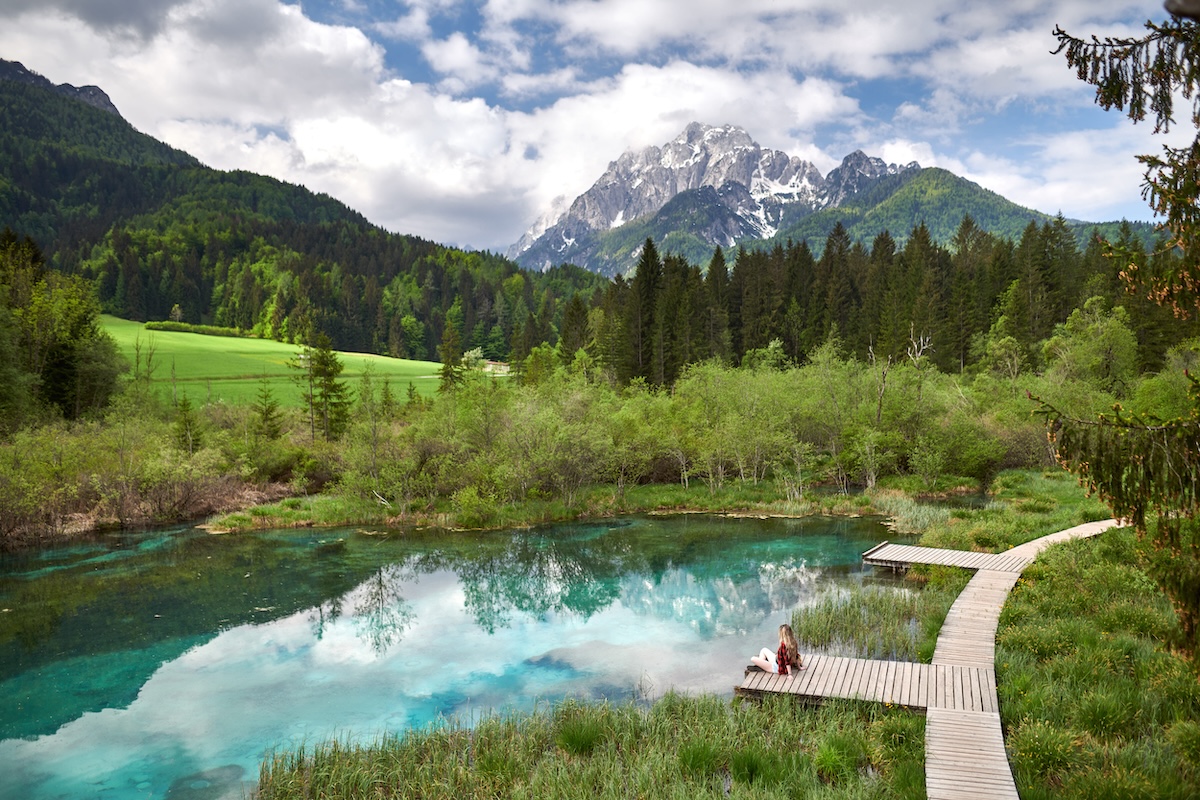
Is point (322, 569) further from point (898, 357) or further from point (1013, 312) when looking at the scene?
point (1013, 312)

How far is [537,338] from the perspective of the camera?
107 metres

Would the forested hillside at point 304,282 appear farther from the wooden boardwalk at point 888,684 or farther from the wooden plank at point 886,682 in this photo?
the wooden plank at point 886,682

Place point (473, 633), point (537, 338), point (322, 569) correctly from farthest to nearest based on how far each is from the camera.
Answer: point (537, 338)
point (322, 569)
point (473, 633)

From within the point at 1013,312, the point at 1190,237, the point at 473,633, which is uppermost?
the point at 1013,312

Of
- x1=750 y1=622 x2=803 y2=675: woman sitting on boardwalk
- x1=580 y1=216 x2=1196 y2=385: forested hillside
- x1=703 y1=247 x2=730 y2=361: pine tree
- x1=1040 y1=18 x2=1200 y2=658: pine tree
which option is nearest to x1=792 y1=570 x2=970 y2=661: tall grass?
x1=750 y1=622 x2=803 y2=675: woman sitting on boardwalk

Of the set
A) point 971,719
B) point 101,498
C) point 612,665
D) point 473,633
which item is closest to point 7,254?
point 101,498

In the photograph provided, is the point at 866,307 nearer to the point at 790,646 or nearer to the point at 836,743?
the point at 790,646

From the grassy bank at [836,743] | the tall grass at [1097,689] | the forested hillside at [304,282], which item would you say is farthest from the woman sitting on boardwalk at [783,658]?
the forested hillside at [304,282]

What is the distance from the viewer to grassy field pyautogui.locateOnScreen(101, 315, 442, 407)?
241 ft

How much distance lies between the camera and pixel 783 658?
52.1 feet

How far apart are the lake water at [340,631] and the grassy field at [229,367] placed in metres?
36.0

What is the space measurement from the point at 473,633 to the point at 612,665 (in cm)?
575

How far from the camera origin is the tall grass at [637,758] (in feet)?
37.5

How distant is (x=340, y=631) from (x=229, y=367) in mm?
74698
